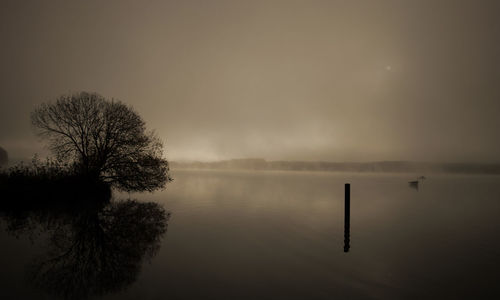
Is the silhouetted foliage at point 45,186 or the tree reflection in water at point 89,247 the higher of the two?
the silhouetted foliage at point 45,186

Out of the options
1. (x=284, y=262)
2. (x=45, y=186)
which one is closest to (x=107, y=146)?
(x=45, y=186)

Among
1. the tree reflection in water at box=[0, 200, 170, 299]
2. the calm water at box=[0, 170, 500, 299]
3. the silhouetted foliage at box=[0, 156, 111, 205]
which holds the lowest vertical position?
the calm water at box=[0, 170, 500, 299]

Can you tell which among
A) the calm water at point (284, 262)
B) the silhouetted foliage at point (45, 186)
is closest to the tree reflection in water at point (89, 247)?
the calm water at point (284, 262)

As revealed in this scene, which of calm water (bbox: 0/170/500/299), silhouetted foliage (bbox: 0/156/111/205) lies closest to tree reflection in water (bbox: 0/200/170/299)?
calm water (bbox: 0/170/500/299)

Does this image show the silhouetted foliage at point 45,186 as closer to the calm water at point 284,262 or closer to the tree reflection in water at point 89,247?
the tree reflection in water at point 89,247

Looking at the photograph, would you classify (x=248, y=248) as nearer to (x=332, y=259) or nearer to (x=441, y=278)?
(x=332, y=259)

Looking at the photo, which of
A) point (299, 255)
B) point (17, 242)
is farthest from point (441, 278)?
point (17, 242)

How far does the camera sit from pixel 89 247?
15.4 metres

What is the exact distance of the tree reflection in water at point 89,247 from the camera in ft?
35.7

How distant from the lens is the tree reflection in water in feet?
35.7

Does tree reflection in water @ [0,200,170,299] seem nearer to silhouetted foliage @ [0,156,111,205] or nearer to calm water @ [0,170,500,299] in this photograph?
calm water @ [0,170,500,299]

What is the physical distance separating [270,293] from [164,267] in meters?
6.48

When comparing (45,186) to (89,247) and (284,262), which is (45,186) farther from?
(284,262)

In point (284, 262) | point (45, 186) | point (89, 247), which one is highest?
point (45, 186)
